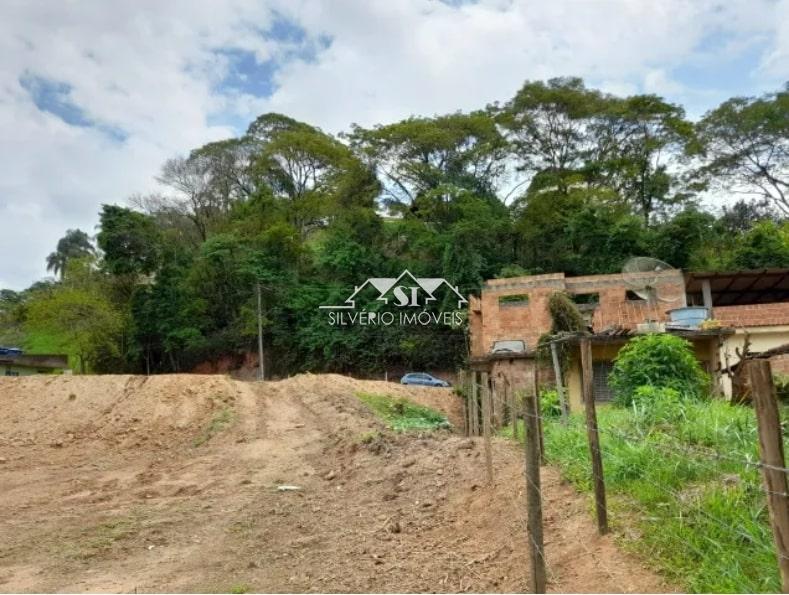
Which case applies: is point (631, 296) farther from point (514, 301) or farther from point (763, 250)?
point (763, 250)

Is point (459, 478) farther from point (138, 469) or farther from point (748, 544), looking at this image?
Result: point (138, 469)

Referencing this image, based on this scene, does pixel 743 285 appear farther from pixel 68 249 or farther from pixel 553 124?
pixel 68 249

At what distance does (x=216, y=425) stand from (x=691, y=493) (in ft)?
39.7

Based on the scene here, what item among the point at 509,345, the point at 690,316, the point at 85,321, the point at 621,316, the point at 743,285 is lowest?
the point at 509,345

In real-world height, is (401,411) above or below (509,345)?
below

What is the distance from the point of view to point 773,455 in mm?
2119

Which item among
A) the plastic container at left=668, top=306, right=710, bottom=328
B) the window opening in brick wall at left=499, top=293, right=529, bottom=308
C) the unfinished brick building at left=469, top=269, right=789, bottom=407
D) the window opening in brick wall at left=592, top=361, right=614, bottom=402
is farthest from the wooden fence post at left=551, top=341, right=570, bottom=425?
the window opening in brick wall at left=499, top=293, right=529, bottom=308

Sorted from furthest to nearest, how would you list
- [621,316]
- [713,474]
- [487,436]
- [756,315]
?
[621,316]
[756,315]
[487,436]
[713,474]

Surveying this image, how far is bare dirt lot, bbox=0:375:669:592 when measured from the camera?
4500 millimetres

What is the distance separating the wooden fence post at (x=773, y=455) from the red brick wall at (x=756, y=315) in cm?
1669

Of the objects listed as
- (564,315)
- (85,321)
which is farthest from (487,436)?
(85,321)

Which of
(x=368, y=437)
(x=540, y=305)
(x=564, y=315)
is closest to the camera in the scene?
(x=368, y=437)

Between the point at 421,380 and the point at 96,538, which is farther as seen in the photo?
the point at 421,380

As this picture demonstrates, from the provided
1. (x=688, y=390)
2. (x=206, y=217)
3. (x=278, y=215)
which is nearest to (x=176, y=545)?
(x=688, y=390)
